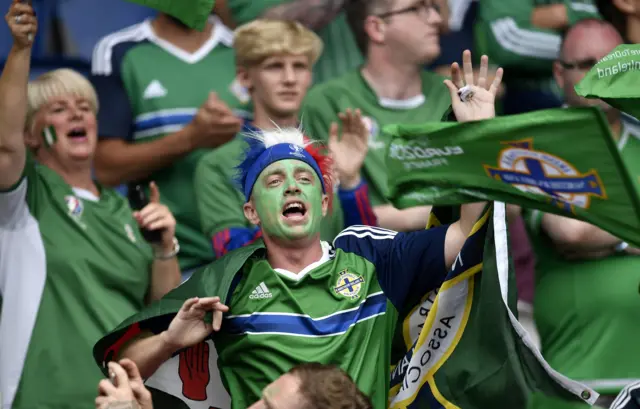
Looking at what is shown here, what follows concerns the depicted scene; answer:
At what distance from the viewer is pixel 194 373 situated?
4.93 m

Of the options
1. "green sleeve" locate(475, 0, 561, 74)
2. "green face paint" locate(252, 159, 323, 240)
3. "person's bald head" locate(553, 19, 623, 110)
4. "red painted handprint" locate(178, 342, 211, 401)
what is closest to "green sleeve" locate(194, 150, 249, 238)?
"green face paint" locate(252, 159, 323, 240)

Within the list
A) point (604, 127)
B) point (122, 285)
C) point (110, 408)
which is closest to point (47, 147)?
point (122, 285)

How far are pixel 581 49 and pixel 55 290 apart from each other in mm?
2704

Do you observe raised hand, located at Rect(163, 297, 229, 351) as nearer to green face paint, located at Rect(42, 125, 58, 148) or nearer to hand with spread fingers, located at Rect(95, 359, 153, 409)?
hand with spread fingers, located at Rect(95, 359, 153, 409)

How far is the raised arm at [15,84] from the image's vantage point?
5395 mm

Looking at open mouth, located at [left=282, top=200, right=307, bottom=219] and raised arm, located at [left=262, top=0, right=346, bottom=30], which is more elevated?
open mouth, located at [left=282, top=200, right=307, bottom=219]

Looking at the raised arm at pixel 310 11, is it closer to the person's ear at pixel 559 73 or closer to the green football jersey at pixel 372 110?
the green football jersey at pixel 372 110

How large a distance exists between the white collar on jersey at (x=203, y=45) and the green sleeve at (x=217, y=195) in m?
0.74

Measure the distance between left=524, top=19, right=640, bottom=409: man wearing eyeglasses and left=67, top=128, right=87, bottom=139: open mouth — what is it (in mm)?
2040

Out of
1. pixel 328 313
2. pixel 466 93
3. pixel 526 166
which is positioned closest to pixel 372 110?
pixel 466 93

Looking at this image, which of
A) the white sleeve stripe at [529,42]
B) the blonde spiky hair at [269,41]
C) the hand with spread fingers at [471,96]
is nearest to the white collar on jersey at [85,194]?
the blonde spiky hair at [269,41]

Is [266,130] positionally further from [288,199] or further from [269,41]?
[288,199]

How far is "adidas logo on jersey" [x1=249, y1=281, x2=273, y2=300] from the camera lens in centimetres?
475

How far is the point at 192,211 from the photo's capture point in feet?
21.1
